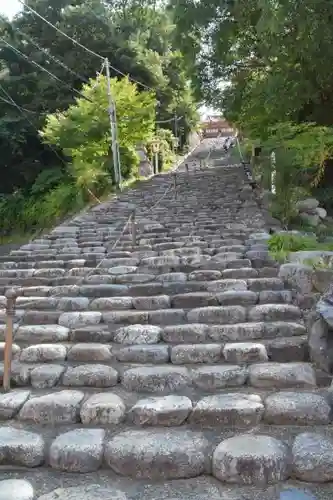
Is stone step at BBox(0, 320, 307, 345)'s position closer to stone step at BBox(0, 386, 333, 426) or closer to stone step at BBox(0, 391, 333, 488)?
stone step at BBox(0, 386, 333, 426)

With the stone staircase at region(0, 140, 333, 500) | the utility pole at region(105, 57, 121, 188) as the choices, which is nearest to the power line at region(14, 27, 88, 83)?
the utility pole at region(105, 57, 121, 188)

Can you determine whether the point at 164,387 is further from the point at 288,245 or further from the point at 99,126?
the point at 99,126

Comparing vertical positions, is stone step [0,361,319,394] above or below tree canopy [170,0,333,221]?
below

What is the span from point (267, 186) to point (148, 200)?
2924 mm

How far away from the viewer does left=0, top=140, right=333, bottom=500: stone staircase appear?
2.26m

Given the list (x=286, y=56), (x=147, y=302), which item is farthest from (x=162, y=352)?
(x=286, y=56)

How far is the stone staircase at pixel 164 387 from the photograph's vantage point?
7.43ft

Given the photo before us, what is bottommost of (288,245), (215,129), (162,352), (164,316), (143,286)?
(162,352)

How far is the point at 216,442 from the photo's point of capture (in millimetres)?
2441

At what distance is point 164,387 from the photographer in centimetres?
294

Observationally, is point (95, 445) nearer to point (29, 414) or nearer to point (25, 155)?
point (29, 414)

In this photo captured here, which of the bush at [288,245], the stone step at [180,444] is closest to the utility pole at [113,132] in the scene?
the bush at [288,245]

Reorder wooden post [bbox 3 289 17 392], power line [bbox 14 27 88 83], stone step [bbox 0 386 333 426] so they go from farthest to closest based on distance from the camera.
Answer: power line [bbox 14 27 88 83] < wooden post [bbox 3 289 17 392] < stone step [bbox 0 386 333 426]

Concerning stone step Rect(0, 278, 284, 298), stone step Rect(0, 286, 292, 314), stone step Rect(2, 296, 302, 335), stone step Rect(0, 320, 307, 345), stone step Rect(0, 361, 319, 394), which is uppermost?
stone step Rect(0, 278, 284, 298)
